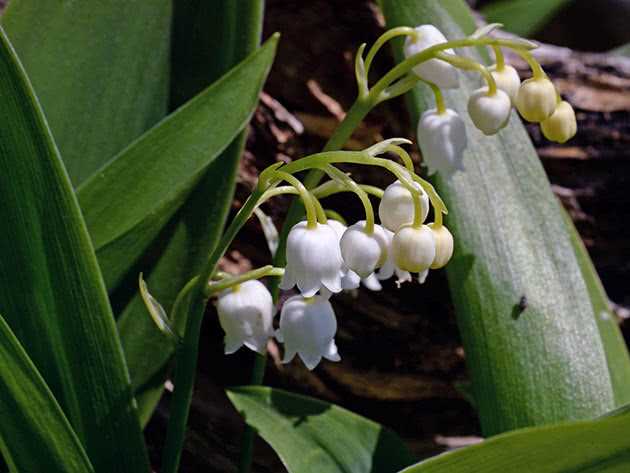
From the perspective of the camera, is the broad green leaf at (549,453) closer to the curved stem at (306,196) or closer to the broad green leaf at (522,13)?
the curved stem at (306,196)

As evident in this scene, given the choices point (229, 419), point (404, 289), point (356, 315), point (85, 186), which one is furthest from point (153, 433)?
point (85, 186)

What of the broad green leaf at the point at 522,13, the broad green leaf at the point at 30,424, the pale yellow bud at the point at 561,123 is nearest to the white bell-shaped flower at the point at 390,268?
the pale yellow bud at the point at 561,123

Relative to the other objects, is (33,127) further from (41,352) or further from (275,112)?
(275,112)

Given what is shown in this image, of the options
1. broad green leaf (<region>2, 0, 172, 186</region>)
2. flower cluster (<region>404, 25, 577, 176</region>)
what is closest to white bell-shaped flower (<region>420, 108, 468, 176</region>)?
flower cluster (<region>404, 25, 577, 176</region>)

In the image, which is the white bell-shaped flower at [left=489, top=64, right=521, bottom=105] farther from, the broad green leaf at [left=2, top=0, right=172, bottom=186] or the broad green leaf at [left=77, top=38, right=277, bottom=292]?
the broad green leaf at [left=2, top=0, right=172, bottom=186]

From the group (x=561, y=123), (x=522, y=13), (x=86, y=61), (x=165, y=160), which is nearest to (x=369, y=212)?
(x=561, y=123)

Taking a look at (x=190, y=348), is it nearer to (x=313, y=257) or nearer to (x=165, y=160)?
(x=313, y=257)
